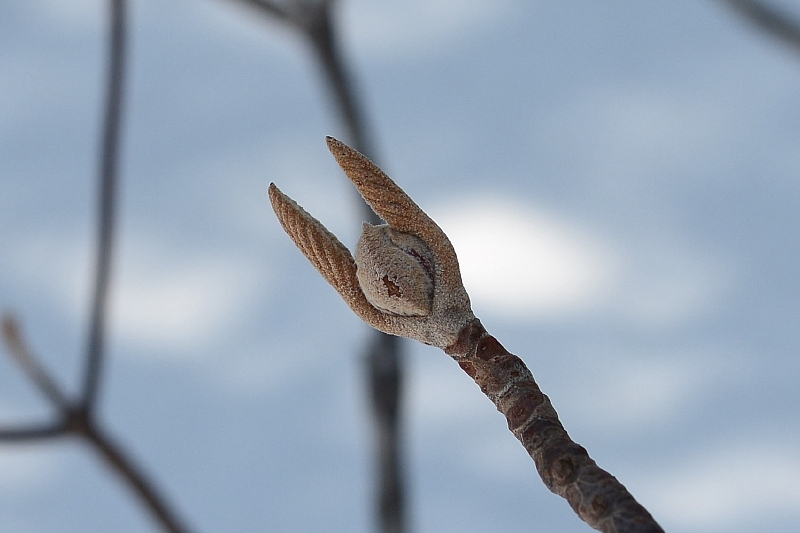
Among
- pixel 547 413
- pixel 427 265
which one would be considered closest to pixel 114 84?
pixel 427 265

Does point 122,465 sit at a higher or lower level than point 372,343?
lower

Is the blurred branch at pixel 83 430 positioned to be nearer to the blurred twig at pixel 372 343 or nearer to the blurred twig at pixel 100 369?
the blurred twig at pixel 100 369

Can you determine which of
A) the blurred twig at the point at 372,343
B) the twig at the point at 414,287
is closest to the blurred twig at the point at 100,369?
the blurred twig at the point at 372,343

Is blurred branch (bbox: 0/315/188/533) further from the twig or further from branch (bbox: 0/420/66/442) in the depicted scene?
the twig

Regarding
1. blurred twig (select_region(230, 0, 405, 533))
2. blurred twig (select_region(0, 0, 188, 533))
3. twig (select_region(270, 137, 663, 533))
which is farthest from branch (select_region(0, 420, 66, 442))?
twig (select_region(270, 137, 663, 533))

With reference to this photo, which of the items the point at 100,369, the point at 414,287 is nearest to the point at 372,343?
the point at 100,369

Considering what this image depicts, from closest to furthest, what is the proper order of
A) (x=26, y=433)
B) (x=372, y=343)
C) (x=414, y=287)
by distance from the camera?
(x=414, y=287) → (x=26, y=433) → (x=372, y=343)

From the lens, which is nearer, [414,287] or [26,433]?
[414,287]

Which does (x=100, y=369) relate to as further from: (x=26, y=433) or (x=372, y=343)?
(x=372, y=343)
